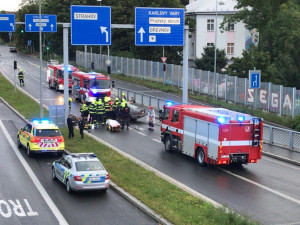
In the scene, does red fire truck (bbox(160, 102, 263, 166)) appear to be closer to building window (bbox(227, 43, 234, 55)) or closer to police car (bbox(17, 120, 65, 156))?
police car (bbox(17, 120, 65, 156))

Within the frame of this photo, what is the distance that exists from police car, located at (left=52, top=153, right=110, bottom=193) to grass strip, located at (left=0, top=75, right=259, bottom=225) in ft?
3.44

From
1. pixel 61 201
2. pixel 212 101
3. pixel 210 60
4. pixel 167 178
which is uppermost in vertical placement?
pixel 210 60

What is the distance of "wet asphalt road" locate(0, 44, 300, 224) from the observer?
17.1 meters

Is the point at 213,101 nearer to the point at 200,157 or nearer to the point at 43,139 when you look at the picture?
the point at 200,157

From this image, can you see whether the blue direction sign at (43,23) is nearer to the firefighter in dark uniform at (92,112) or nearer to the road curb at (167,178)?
the firefighter in dark uniform at (92,112)

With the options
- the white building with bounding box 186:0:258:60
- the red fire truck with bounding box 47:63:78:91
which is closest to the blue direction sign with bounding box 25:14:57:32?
the red fire truck with bounding box 47:63:78:91

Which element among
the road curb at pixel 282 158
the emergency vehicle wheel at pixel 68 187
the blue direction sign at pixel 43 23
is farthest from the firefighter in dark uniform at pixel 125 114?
the emergency vehicle wheel at pixel 68 187

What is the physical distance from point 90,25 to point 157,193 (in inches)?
570

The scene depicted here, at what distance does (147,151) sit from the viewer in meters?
26.7

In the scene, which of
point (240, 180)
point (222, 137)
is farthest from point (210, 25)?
point (240, 180)

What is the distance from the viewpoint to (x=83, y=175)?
59.6ft

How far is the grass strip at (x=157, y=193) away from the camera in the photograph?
48.7ft

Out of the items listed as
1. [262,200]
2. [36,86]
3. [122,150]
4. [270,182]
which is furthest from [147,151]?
[36,86]

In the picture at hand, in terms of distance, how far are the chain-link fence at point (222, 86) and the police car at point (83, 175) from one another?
74.3 feet
